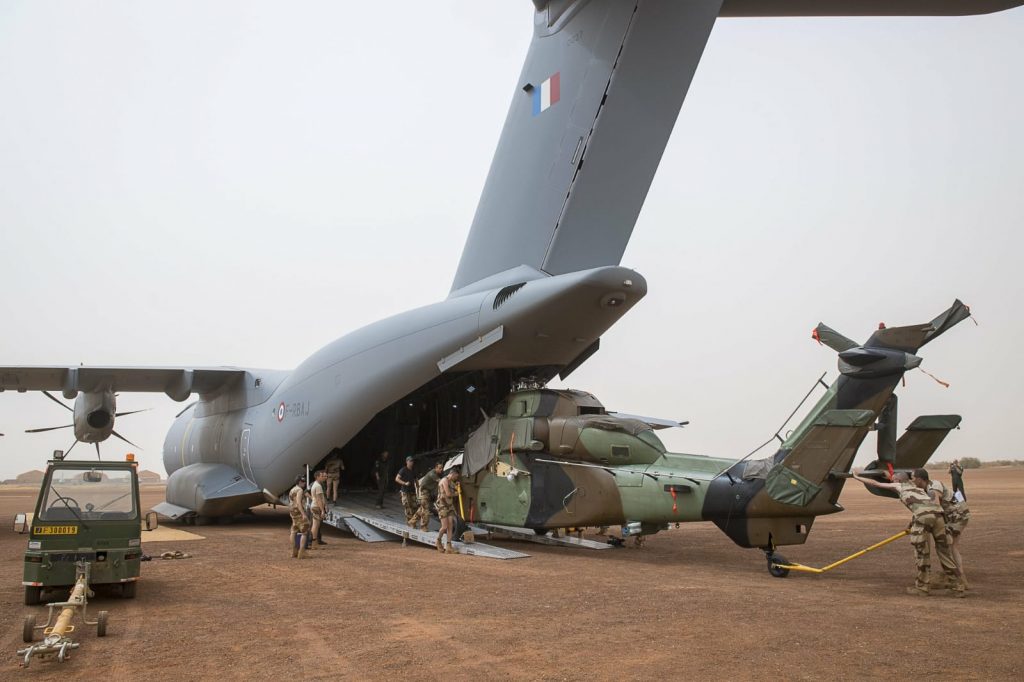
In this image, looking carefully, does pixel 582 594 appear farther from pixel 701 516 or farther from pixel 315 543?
pixel 315 543

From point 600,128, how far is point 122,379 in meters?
12.8

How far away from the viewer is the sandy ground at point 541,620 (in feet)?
19.6

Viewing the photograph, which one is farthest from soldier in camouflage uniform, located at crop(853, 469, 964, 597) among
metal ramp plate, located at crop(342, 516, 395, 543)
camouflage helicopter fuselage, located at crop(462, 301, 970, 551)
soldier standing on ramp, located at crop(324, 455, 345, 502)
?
soldier standing on ramp, located at crop(324, 455, 345, 502)

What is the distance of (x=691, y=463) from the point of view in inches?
473

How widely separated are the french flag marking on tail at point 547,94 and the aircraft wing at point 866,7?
3.90m

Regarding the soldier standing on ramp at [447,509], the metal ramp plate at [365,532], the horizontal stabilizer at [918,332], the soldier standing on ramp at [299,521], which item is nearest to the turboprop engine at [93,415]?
the metal ramp plate at [365,532]

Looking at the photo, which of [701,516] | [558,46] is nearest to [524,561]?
[701,516]

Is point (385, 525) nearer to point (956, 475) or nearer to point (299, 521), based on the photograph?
point (299, 521)

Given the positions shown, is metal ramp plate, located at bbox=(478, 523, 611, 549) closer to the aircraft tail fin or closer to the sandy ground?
the sandy ground

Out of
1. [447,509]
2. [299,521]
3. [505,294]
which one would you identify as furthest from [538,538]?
[505,294]

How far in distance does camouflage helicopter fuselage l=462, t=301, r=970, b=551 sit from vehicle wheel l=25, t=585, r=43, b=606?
281 inches

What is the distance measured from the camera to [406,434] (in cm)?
1745

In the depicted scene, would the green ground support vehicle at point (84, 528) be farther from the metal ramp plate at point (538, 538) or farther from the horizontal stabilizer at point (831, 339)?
the horizontal stabilizer at point (831, 339)

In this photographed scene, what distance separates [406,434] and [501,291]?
18.5 ft
